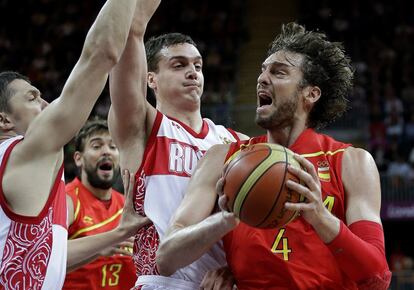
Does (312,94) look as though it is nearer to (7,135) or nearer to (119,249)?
(7,135)

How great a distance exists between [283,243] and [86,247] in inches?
77.4

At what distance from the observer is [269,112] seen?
154 inches

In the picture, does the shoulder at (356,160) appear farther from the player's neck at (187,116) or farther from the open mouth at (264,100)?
the player's neck at (187,116)

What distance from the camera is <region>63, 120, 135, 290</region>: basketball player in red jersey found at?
6.49 metres

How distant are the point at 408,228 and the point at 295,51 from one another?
1146 cm

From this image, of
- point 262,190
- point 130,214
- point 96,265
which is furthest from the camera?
point 96,265

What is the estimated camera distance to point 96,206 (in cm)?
688

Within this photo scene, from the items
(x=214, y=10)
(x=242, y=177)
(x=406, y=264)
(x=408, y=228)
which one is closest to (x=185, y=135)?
(x=242, y=177)

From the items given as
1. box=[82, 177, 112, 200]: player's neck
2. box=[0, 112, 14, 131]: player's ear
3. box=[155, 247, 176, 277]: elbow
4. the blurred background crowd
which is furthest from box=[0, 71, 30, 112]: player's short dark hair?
the blurred background crowd

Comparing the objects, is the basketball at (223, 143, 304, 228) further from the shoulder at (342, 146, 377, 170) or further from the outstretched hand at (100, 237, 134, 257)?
the outstretched hand at (100, 237, 134, 257)

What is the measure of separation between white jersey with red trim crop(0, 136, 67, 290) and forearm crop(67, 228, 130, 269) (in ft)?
3.56

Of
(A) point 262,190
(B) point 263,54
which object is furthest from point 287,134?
(B) point 263,54

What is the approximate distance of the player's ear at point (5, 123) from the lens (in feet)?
13.4

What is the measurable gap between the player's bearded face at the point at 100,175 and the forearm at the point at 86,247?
1736 millimetres
